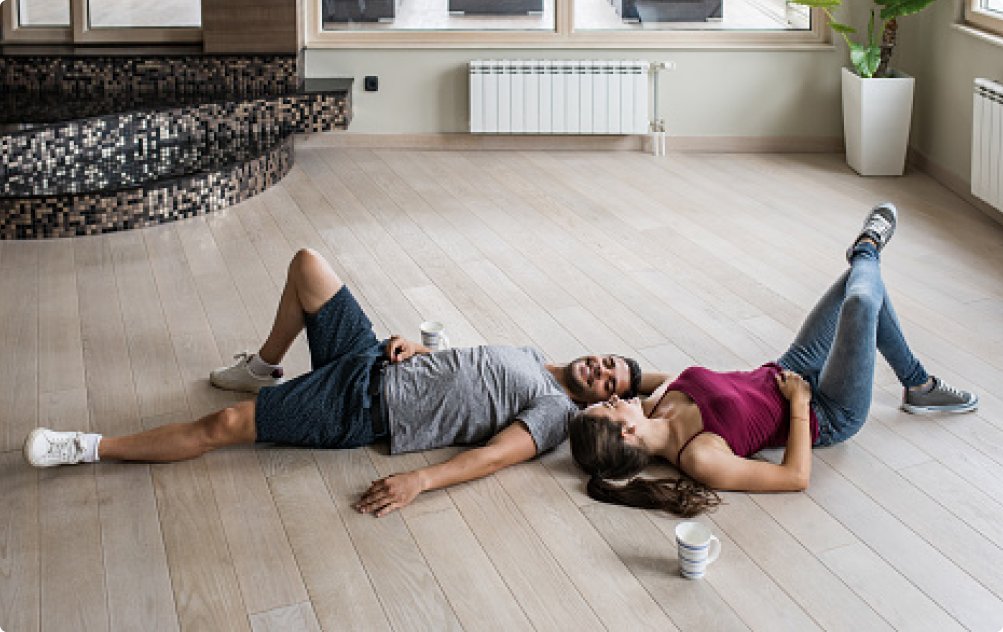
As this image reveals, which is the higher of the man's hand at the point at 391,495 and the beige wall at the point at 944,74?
the beige wall at the point at 944,74

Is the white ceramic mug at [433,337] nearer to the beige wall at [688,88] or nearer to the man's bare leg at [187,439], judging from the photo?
the man's bare leg at [187,439]

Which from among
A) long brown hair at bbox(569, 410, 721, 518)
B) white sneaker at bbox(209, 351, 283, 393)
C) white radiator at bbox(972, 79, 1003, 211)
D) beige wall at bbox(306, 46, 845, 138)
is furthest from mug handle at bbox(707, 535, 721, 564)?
beige wall at bbox(306, 46, 845, 138)

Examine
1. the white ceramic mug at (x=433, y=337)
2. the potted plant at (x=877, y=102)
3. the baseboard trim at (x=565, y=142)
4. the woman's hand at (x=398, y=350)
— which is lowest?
the white ceramic mug at (x=433, y=337)

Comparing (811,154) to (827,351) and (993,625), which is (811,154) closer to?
(827,351)

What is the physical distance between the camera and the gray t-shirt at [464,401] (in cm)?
310

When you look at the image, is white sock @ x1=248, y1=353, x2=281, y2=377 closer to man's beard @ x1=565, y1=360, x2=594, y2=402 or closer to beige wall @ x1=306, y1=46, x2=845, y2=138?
man's beard @ x1=565, y1=360, x2=594, y2=402

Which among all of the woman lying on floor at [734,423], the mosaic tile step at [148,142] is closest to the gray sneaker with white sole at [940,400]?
the woman lying on floor at [734,423]

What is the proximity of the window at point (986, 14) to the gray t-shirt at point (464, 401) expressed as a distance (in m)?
3.46

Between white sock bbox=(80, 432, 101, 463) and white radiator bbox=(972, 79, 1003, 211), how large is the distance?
3890 mm

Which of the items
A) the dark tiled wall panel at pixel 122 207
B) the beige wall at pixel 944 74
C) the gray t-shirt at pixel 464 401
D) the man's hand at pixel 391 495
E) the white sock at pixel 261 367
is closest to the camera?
the man's hand at pixel 391 495

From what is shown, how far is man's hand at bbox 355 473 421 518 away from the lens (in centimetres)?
287

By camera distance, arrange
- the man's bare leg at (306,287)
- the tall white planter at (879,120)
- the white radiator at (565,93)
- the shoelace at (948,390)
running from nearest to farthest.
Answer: the man's bare leg at (306,287) → the shoelace at (948,390) → the tall white planter at (879,120) → the white radiator at (565,93)

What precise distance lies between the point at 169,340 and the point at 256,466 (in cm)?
101

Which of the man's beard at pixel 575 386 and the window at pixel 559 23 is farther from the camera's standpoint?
the window at pixel 559 23
